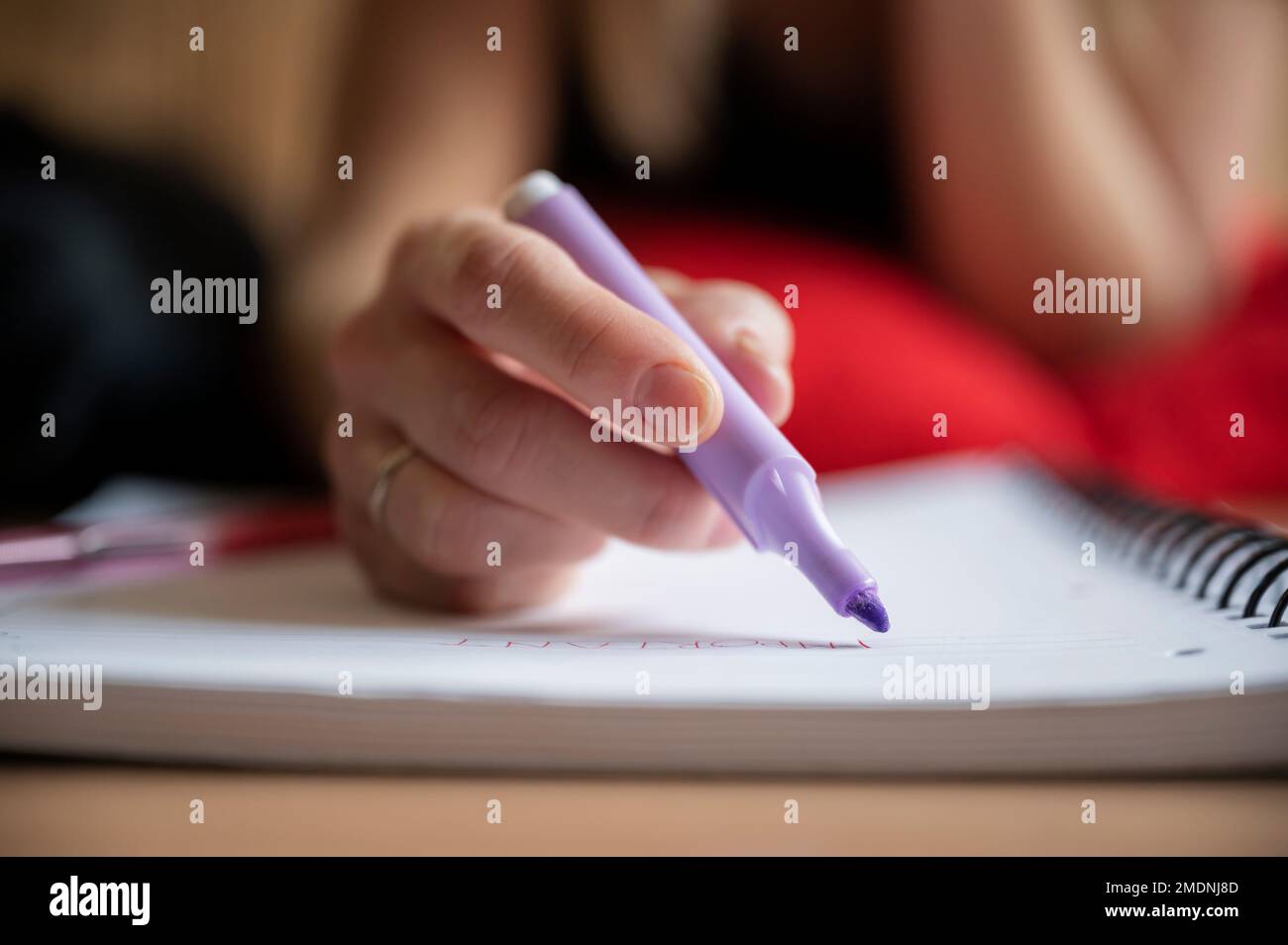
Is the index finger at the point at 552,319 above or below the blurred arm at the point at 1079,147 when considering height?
below

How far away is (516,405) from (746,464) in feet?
0.28

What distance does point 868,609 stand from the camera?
269mm

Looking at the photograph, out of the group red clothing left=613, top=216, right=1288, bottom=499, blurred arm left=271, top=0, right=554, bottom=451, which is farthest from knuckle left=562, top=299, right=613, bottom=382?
blurred arm left=271, top=0, right=554, bottom=451

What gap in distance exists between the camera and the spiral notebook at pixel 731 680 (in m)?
0.24

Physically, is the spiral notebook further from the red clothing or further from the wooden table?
the red clothing

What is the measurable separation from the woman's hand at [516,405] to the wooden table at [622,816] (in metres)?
0.10

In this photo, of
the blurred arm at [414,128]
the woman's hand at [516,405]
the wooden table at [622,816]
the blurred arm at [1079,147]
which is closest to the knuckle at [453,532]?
the woman's hand at [516,405]

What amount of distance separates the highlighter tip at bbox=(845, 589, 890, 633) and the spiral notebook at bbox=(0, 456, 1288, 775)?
0.01m

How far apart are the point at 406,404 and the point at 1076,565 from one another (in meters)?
0.25

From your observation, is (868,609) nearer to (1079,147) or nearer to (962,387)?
(962,387)

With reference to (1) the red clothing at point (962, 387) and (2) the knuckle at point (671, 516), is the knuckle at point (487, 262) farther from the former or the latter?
(1) the red clothing at point (962, 387)

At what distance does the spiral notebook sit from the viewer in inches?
Result: 9.5

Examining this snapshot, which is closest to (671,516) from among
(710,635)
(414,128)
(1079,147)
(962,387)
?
(710,635)

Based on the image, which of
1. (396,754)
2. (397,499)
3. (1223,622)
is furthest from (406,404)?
(1223,622)
